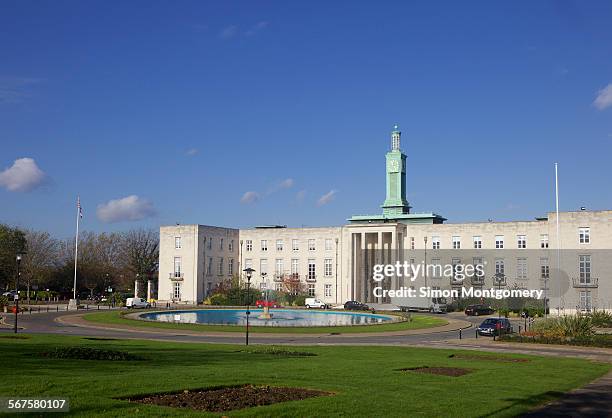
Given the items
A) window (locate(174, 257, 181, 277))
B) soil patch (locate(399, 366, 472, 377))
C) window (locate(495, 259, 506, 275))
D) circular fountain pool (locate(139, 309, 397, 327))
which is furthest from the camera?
window (locate(174, 257, 181, 277))

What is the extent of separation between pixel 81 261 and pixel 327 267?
160ft

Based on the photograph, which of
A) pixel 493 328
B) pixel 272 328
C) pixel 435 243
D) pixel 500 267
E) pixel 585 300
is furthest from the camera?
pixel 435 243

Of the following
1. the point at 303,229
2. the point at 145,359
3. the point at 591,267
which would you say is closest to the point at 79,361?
the point at 145,359

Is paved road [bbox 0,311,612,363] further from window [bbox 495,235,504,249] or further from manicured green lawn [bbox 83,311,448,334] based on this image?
window [bbox 495,235,504,249]

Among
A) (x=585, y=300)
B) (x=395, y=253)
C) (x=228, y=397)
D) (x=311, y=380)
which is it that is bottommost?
(x=585, y=300)

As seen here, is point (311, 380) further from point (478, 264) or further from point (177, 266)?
point (177, 266)

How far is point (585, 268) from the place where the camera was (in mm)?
74688

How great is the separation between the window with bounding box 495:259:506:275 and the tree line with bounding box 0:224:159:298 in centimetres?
5833

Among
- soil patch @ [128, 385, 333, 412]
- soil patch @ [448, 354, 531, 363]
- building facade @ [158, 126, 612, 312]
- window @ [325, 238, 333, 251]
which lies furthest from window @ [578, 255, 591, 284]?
soil patch @ [128, 385, 333, 412]

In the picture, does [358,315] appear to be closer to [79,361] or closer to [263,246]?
[263,246]

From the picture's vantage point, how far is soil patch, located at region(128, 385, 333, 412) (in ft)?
46.1

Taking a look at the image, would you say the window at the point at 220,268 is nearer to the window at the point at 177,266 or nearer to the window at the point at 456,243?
the window at the point at 177,266

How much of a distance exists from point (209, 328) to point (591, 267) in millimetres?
47965

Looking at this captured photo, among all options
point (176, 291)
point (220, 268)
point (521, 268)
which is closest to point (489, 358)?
point (521, 268)
